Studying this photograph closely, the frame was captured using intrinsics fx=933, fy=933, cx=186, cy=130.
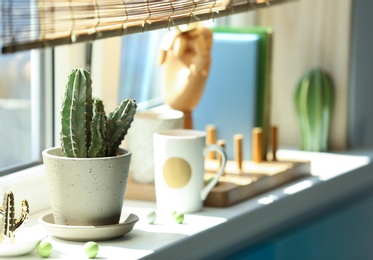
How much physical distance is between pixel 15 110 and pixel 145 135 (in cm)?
22

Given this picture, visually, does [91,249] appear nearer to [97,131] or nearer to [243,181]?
[97,131]

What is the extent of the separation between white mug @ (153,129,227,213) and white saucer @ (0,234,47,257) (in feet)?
0.89

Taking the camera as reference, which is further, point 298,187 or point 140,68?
point 140,68

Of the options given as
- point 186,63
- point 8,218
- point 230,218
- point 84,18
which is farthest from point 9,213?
point 186,63

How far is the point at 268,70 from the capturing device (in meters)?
1.80

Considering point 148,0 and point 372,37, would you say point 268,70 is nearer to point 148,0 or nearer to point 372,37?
point 372,37

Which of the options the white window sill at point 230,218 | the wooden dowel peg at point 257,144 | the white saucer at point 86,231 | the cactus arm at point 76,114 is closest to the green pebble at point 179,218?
the white window sill at point 230,218

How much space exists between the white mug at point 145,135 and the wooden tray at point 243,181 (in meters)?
0.02

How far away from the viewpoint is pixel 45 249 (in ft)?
3.94

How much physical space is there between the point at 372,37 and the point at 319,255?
0.55 meters

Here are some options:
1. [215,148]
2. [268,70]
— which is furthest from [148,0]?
[268,70]

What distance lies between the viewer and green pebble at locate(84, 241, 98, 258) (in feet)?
3.94

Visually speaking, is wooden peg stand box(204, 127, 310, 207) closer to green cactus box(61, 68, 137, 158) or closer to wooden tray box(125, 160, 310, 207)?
wooden tray box(125, 160, 310, 207)

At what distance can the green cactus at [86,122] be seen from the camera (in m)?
1.24
